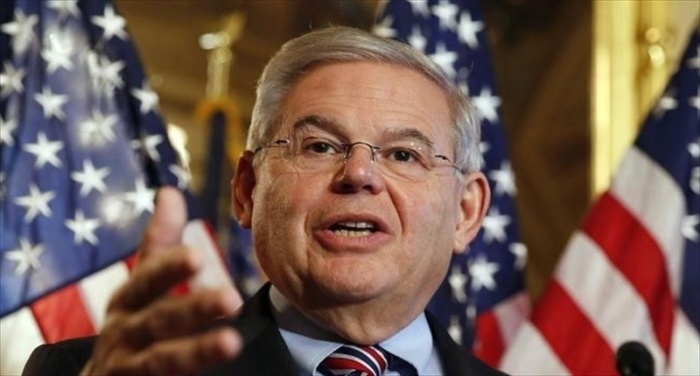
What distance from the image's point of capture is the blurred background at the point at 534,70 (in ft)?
12.9

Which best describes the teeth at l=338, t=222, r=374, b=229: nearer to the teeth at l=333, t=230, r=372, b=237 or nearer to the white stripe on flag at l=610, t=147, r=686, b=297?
the teeth at l=333, t=230, r=372, b=237

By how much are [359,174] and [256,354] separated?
292 millimetres

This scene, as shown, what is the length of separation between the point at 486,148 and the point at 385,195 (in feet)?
4.86

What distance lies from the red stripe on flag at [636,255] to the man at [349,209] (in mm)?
996

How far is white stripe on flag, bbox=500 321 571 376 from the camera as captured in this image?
3.10 meters

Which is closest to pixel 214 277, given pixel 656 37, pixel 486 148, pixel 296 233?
pixel 486 148

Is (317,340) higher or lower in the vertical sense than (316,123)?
lower

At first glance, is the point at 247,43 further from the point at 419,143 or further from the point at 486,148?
the point at 419,143

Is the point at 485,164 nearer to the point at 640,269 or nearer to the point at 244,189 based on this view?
the point at 640,269

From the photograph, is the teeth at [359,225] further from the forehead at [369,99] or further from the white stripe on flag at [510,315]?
the white stripe on flag at [510,315]

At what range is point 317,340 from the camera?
2.05 metres

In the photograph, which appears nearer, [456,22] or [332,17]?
[456,22]

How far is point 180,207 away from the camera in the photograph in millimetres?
1311

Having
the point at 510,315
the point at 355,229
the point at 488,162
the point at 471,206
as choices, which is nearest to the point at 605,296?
the point at 510,315
